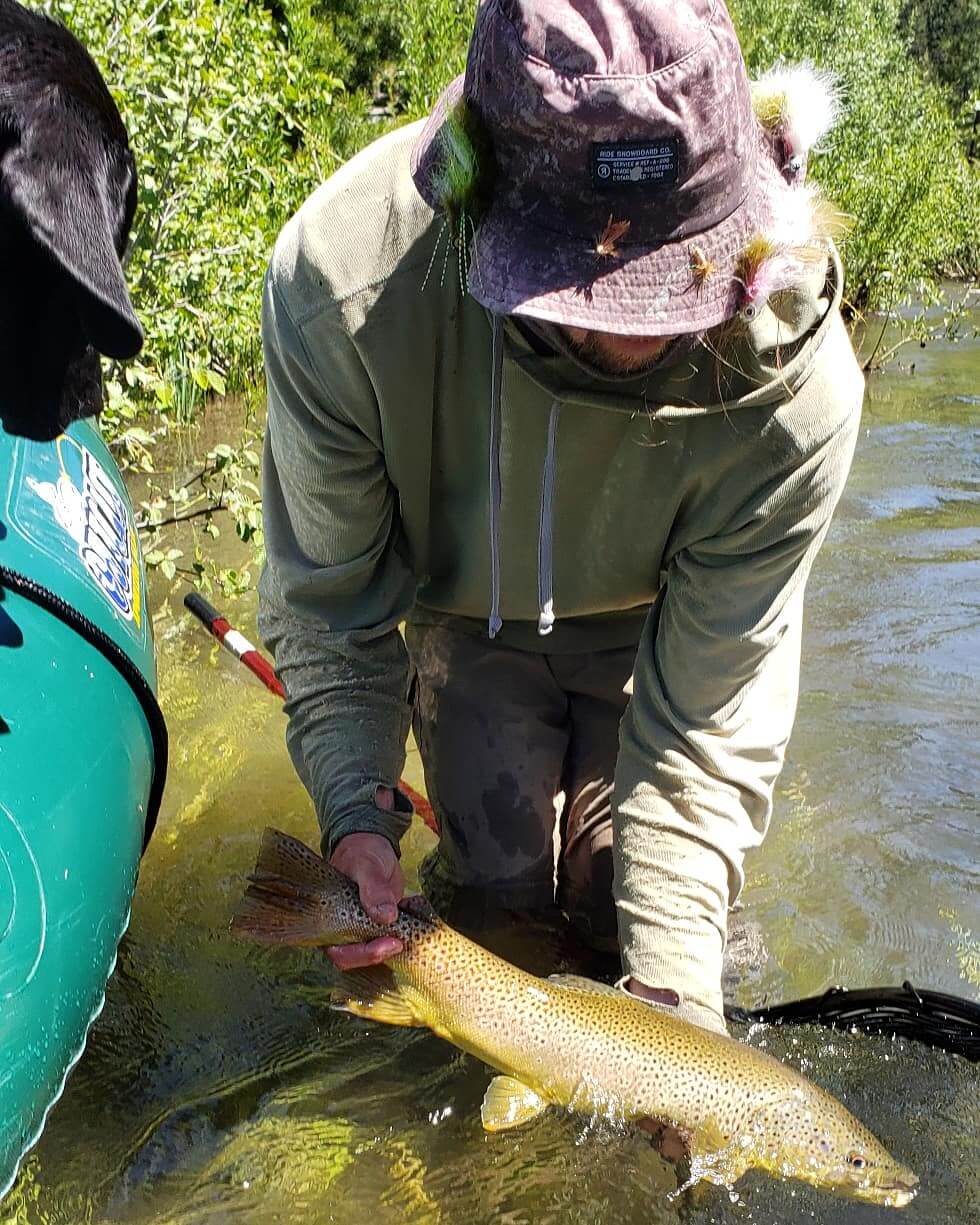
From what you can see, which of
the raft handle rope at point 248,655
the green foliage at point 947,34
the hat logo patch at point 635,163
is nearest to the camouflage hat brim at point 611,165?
the hat logo patch at point 635,163

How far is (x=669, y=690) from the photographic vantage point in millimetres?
2570

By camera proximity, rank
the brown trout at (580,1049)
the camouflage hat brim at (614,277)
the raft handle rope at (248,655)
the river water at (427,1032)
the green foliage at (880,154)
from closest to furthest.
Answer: the camouflage hat brim at (614,277) < the brown trout at (580,1049) < the river water at (427,1032) < the raft handle rope at (248,655) < the green foliage at (880,154)

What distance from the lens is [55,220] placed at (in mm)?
2100

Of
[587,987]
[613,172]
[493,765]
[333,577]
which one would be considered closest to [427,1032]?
[493,765]

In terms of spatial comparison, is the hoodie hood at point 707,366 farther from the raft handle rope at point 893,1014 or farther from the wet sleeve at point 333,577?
the raft handle rope at point 893,1014

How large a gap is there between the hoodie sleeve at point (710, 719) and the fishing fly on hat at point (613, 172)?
1.94ft

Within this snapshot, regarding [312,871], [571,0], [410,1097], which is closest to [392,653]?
[312,871]

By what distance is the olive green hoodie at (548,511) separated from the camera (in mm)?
2174

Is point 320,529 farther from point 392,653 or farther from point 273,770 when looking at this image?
point 273,770

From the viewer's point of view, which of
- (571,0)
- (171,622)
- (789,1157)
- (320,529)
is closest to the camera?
(571,0)

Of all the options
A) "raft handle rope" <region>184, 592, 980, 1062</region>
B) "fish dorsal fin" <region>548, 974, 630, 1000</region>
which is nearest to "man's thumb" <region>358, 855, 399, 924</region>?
"fish dorsal fin" <region>548, 974, 630, 1000</region>

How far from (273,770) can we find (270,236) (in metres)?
3.81

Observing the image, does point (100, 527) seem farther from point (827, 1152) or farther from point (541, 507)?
point (827, 1152)

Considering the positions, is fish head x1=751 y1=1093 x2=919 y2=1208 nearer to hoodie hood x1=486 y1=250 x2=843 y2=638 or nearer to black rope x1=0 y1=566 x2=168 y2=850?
hoodie hood x1=486 y1=250 x2=843 y2=638
